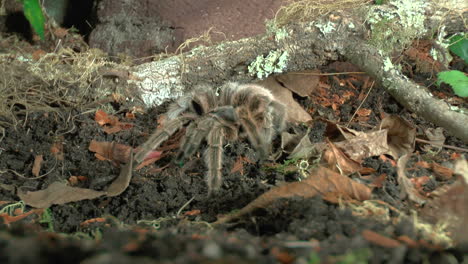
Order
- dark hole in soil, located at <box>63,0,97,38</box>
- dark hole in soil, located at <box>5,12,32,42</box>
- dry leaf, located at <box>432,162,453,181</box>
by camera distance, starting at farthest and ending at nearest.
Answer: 1. dark hole in soil, located at <box>63,0,97,38</box>
2. dark hole in soil, located at <box>5,12,32,42</box>
3. dry leaf, located at <box>432,162,453,181</box>

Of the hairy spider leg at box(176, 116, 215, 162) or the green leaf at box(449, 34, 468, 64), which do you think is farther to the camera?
the green leaf at box(449, 34, 468, 64)

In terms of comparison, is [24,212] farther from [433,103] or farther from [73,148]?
[433,103]

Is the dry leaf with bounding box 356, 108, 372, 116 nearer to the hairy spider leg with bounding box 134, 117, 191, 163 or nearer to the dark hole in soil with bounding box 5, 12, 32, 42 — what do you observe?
the hairy spider leg with bounding box 134, 117, 191, 163

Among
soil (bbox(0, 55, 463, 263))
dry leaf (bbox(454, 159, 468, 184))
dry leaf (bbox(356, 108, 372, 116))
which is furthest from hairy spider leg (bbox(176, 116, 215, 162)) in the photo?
dry leaf (bbox(454, 159, 468, 184))

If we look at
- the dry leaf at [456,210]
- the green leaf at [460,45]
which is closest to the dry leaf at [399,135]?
the green leaf at [460,45]

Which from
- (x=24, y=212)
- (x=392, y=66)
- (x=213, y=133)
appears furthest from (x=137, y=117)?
(x=392, y=66)

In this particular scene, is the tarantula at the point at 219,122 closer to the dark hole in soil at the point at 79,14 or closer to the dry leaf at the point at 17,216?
the dry leaf at the point at 17,216
